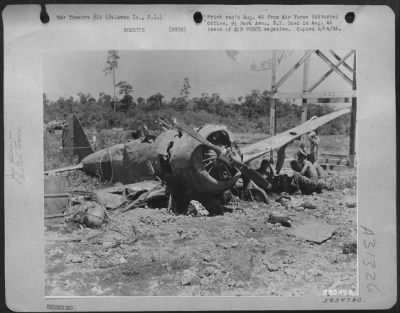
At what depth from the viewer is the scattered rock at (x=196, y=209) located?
2.07 m

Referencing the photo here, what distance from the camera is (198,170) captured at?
81.3 inches

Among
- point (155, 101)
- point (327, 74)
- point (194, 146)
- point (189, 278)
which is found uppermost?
point (327, 74)

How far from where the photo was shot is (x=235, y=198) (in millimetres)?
2100

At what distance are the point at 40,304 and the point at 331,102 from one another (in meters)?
1.61

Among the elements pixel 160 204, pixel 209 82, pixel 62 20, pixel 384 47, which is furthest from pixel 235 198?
pixel 62 20

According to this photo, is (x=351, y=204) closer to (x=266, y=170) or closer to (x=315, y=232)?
(x=315, y=232)

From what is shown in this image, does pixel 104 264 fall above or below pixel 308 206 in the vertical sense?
below

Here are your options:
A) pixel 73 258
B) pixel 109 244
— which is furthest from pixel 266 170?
pixel 73 258

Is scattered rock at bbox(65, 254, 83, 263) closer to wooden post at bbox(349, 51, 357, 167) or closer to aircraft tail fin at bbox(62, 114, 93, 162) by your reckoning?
aircraft tail fin at bbox(62, 114, 93, 162)

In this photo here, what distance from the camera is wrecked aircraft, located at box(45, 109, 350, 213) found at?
2.05 m

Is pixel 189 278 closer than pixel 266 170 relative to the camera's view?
Yes

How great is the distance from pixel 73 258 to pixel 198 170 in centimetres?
69

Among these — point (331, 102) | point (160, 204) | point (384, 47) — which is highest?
point (384, 47)

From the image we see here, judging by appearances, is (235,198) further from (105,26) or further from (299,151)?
(105,26)
